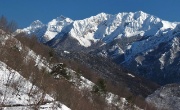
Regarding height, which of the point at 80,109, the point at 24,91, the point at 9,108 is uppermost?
the point at 80,109

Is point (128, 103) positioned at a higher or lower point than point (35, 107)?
higher

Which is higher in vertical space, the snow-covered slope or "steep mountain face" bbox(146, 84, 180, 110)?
"steep mountain face" bbox(146, 84, 180, 110)

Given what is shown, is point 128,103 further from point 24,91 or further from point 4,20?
point 24,91

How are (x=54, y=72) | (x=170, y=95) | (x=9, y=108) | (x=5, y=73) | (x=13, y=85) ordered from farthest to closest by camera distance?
(x=170, y=95) → (x=54, y=72) → (x=5, y=73) → (x=13, y=85) → (x=9, y=108)

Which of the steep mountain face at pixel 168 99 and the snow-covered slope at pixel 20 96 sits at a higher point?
the steep mountain face at pixel 168 99

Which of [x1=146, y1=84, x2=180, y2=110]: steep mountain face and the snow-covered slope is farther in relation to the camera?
[x1=146, y1=84, x2=180, y2=110]: steep mountain face

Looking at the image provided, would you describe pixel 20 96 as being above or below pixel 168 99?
below

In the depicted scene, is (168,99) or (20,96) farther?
(168,99)

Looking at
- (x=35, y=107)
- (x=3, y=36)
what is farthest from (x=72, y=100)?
(x=3, y=36)

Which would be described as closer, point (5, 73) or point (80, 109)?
point (5, 73)

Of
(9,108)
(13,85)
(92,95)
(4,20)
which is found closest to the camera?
(9,108)

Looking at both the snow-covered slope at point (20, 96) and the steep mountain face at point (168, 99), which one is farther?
the steep mountain face at point (168, 99)

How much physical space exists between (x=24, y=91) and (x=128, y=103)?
74654 mm

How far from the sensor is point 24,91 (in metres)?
34.0
